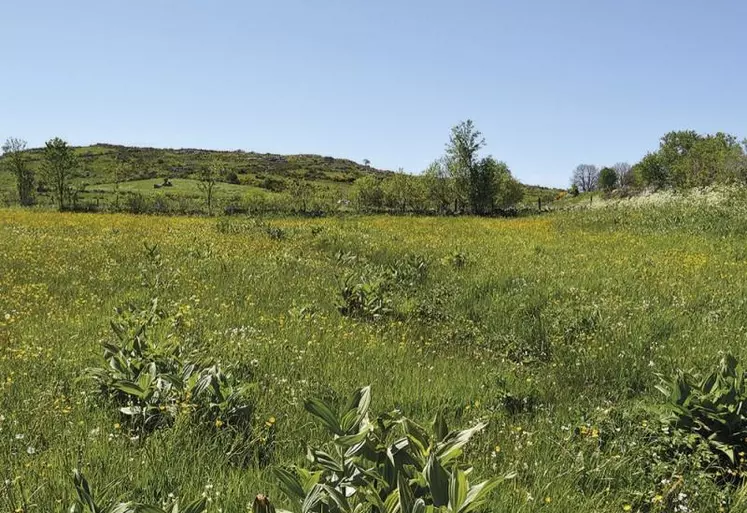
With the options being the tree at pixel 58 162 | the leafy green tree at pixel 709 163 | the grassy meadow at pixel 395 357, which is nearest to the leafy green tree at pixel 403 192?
the leafy green tree at pixel 709 163

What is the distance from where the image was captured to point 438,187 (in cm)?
6869

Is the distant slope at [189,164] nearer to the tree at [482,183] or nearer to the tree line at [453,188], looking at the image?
the tree line at [453,188]

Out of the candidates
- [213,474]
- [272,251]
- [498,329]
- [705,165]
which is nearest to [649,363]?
[498,329]

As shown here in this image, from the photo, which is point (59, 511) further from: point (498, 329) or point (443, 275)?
point (443, 275)

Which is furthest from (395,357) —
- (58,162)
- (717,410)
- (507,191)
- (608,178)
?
(608,178)

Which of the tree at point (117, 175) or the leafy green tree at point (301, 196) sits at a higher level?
the tree at point (117, 175)

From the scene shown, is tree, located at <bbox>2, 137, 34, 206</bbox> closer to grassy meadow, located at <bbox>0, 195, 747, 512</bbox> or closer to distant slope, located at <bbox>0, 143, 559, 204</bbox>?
distant slope, located at <bbox>0, 143, 559, 204</bbox>

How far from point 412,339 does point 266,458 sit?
3.57 meters

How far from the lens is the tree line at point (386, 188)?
160ft

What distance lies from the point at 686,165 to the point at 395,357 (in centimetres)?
8218

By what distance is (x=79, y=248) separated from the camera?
42.0ft

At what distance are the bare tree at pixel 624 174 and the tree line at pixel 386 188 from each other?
47.7 metres

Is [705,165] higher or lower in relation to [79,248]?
higher

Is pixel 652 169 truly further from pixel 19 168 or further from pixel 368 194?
pixel 19 168
